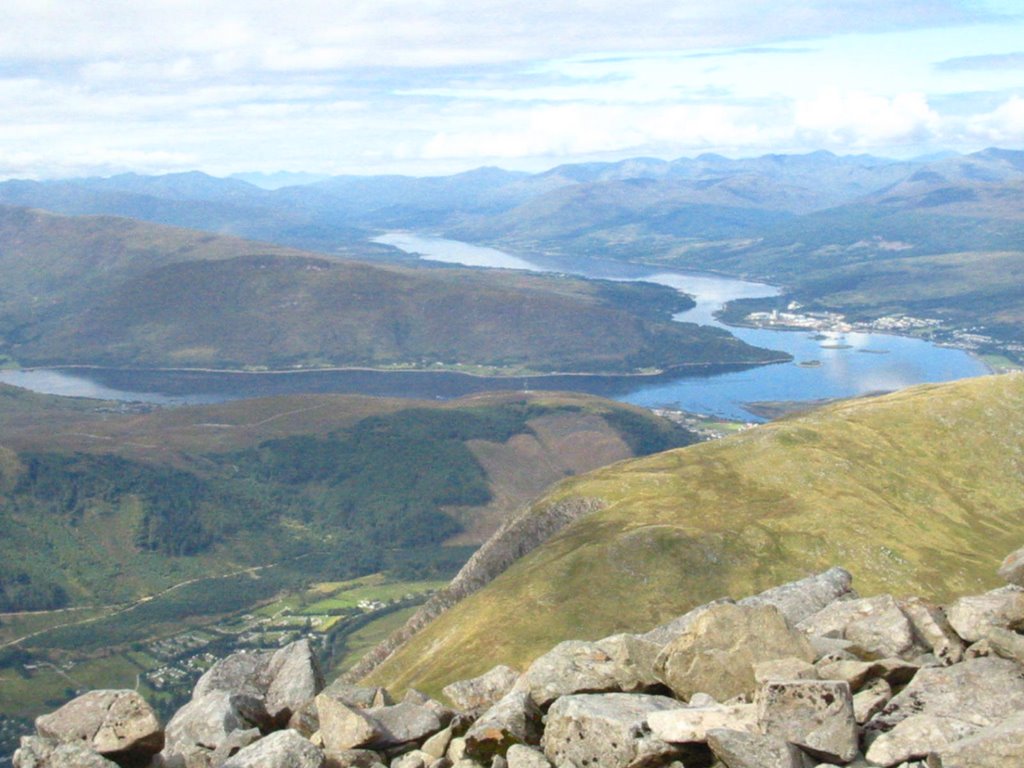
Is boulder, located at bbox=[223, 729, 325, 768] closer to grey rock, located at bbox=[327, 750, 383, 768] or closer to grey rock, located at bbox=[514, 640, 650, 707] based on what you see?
grey rock, located at bbox=[327, 750, 383, 768]

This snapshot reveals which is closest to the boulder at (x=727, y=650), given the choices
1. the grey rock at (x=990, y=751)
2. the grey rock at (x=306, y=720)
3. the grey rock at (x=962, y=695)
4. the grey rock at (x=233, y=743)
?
the grey rock at (x=962, y=695)

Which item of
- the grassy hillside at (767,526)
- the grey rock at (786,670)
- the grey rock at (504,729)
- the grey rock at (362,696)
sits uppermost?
the grey rock at (786,670)

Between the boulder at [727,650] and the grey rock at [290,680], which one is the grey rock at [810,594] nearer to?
the boulder at [727,650]

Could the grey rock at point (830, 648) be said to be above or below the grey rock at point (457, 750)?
above

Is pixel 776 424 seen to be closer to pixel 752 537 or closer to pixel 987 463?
pixel 987 463

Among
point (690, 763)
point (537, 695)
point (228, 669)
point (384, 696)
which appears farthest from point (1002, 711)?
point (228, 669)

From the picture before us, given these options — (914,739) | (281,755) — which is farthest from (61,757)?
(914,739)
